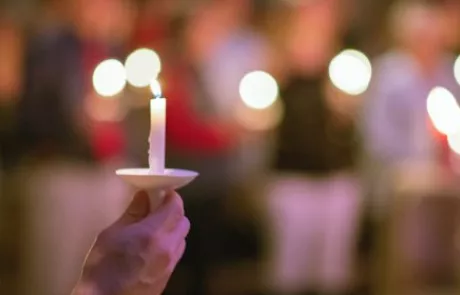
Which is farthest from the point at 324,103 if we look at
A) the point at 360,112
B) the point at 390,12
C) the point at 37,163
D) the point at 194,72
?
the point at 390,12

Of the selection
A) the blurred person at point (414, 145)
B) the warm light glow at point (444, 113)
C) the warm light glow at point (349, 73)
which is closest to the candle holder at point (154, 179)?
the warm light glow at point (444, 113)

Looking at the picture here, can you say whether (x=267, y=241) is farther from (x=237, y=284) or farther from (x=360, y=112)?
(x=360, y=112)

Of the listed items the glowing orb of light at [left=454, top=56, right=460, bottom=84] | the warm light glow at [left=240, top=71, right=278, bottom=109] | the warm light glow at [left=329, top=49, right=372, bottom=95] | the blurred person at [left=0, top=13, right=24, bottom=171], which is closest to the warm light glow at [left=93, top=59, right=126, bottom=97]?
the blurred person at [left=0, top=13, right=24, bottom=171]

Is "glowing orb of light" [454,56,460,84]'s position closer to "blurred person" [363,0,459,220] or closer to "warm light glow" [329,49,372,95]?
"blurred person" [363,0,459,220]

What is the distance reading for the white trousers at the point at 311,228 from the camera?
424cm

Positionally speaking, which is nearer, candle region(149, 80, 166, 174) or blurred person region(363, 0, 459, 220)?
candle region(149, 80, 166, 174)

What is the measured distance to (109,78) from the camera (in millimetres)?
4250

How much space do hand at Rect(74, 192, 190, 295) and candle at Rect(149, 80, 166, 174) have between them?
0.14ft

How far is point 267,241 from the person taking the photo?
4.41 meters

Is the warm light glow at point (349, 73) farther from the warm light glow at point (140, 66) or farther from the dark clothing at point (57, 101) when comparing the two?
the dark clothing at point (57, 101)

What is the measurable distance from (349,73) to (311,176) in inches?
21.5

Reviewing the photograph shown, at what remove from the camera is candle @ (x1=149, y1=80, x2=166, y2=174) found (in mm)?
1134

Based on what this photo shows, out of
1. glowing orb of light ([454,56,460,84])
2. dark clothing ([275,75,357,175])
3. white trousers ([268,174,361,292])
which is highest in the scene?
glowing orb of light ([454,56,460,84])

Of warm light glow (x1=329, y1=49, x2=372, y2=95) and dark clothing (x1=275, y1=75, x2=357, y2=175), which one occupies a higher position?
warm light glow (x1=329, y1=49, x2=372, y2=95)
